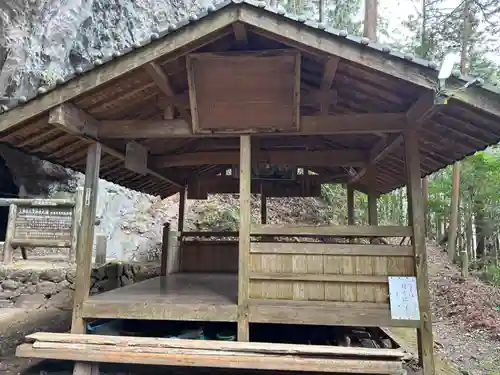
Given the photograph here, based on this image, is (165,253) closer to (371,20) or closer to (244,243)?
(244,243)

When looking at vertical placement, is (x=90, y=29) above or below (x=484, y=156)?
above

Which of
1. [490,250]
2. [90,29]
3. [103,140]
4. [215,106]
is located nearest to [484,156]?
[490,250]

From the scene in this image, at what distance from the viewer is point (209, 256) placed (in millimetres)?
8328

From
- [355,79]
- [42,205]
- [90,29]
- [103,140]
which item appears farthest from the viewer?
[90,29]

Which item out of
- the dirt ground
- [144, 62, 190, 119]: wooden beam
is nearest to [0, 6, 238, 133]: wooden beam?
[144, 62, 190, 119]: wooden beam

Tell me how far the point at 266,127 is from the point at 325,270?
5.68 ft

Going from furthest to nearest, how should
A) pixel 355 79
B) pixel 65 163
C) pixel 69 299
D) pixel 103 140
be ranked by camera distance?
1. pixel 69 299
2. pixel 65 163
3. pixel 103 140
4. pixel 355 79

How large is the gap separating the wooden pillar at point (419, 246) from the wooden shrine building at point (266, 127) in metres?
0.01

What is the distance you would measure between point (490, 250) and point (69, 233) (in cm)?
1442

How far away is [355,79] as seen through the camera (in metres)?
3.97

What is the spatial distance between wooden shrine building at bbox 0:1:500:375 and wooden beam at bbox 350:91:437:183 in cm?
3

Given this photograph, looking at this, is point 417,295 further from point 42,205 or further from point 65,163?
point 42,205

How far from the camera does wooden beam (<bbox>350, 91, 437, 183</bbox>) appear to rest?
11.4 ft

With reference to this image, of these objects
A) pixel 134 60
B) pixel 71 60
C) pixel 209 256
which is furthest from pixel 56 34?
pixel 134 60
